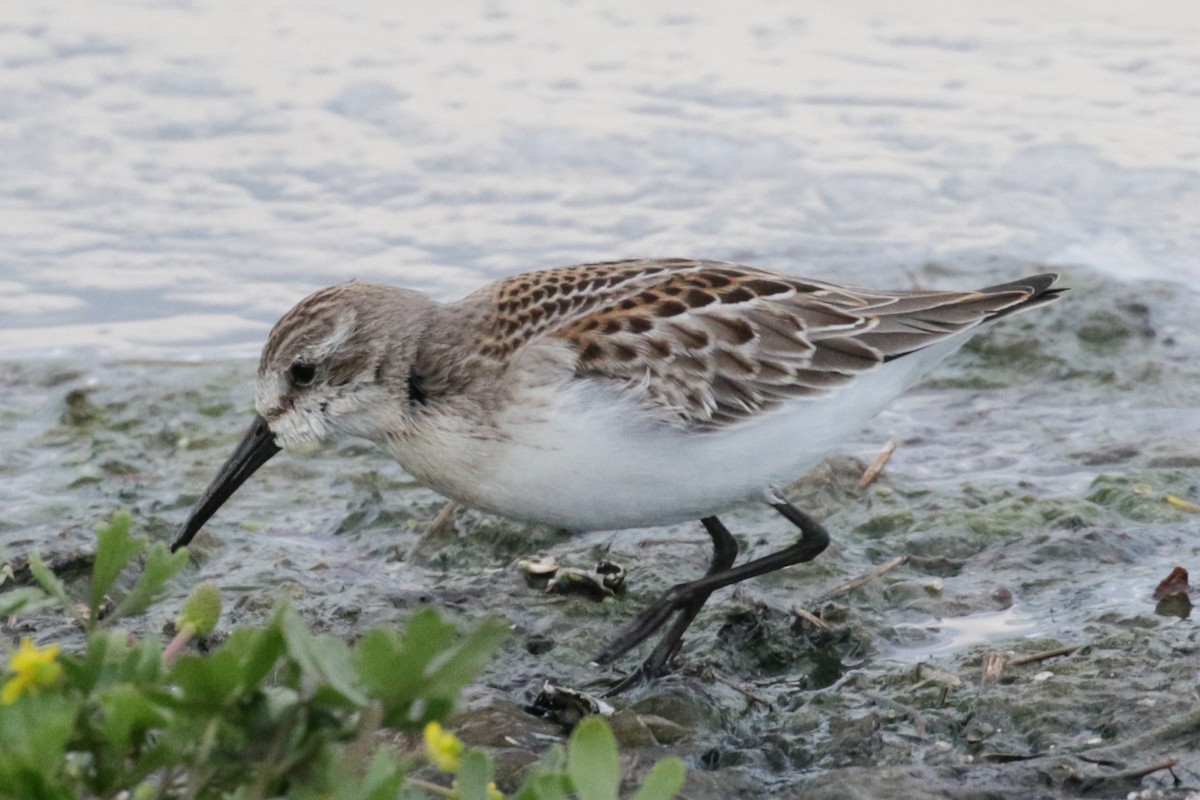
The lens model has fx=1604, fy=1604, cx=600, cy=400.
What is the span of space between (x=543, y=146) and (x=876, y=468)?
15.3 feet

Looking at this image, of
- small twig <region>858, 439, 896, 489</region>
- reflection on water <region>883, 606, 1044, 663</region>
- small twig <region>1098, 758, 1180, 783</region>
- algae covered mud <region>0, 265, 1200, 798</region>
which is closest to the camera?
small twig <region>1098, 758, 1180, 783</region>

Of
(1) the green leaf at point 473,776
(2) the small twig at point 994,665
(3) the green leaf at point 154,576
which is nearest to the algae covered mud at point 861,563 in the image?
(2) the small twig at point 994,665

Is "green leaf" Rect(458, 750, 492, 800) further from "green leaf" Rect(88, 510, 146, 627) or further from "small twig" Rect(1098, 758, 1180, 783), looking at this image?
"small twig" Rect(1098, 758, 1180, 783)

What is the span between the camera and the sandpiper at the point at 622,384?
5.08 m

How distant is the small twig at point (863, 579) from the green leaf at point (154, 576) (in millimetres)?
3038

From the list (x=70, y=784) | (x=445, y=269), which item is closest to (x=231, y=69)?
(x=445, y=269)

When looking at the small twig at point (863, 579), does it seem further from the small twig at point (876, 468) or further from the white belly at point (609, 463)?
the small twig at point (876, 468)

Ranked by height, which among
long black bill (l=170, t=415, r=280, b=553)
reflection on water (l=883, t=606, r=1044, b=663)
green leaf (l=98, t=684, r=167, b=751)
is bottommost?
reflection on water (l=883, t=606, r=1044, b=663)

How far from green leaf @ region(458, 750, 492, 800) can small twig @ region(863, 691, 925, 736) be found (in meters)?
1.99

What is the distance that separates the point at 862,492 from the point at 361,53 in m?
6.30

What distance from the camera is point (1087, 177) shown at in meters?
10.4

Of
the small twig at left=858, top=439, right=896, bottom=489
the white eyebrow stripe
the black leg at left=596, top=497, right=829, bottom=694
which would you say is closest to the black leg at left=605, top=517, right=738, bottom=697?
the black leg at left=596, top=497, right=829, bottom=694

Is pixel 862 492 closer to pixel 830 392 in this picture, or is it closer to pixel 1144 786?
pixel 830 392

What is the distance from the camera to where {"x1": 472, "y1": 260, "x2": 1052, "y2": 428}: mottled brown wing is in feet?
17.2
